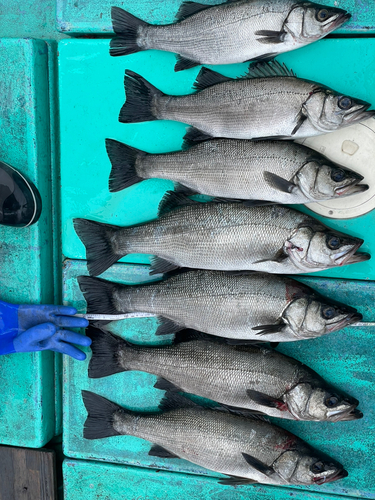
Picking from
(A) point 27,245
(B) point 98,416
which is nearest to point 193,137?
(A) point 27,245

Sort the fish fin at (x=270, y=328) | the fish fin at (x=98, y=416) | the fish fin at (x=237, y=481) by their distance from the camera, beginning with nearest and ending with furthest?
the fish fin at (x=270, y=328) < the fish fin at (x=237, y=481) < the fish fin at (x=98, y=416)

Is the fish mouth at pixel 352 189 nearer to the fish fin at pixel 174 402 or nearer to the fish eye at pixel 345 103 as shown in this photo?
the fish eye at pixel 345 103

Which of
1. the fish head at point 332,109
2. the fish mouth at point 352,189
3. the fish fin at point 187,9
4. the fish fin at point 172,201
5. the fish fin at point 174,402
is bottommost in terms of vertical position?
the fish fin at point 174,402

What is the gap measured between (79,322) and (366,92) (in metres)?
2.13

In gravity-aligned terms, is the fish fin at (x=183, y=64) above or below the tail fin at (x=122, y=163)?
above

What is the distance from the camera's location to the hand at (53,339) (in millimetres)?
2773

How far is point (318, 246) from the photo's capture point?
7.33 feet

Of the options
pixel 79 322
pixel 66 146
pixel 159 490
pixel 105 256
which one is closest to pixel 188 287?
pixel 105 256

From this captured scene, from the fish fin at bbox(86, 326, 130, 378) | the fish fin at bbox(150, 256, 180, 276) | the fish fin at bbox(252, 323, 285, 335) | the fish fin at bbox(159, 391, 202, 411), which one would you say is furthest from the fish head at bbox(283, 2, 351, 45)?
the fish fin at bbox(159, 391, 202, 411)

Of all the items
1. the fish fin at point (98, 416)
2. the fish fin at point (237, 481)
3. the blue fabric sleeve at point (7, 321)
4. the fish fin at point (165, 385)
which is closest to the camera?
the fish fin at point (237, 481)

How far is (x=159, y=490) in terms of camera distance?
2.90m

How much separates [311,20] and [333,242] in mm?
1099

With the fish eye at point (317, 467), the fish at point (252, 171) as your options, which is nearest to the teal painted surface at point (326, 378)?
the fish eye at point (317, 467)

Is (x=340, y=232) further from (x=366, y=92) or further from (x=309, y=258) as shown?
(x=366, y=92)
